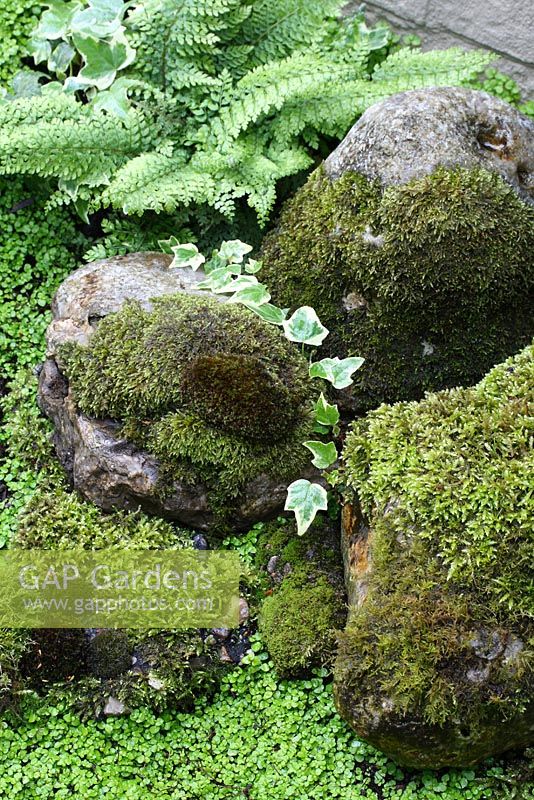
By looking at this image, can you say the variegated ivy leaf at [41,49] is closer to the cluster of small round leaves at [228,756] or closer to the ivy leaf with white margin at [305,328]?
the ivy leaf with white margin at [305,328]

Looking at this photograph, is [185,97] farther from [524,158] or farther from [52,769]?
[52,769]

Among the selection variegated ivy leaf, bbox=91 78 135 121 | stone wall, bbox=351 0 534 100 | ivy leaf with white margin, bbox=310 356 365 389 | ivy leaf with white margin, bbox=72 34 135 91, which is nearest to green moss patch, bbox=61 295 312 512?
ivy leaf with white margin, bbox=310 356 365 389

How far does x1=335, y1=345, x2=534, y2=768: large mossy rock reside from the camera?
303 cm

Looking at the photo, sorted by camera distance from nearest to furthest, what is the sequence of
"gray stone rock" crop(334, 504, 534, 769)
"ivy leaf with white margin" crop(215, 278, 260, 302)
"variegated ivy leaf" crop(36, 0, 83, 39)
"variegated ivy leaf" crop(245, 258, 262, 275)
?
"gray stone rock" crop(334, 504, 534, 769) → "ivy leaf with white margin" crop(215, 278, 260, 302) → "variegated ivy leaf" crop(245, 258, 262, 275) → "variegated ivy leaf" crop(36, 0, 83, 39)

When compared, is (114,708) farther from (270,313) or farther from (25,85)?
(25,85)

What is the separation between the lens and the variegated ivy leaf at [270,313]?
4.05 m

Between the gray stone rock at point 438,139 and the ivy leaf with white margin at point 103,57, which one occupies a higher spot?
the gray stone rock at point 438,139

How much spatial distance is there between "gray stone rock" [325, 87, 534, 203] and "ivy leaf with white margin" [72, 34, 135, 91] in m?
1.39

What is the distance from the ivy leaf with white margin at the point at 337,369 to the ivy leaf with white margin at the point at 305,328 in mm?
119

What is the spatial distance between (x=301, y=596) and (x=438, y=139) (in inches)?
87.2

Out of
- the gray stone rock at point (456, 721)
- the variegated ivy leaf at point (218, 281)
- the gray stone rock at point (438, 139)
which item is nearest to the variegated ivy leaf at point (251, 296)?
the variegated ivy leaf at point (218, 281)

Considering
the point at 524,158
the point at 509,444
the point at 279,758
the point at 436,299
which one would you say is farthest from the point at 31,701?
the point at 524,158

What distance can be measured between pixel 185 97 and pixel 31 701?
3.22 m

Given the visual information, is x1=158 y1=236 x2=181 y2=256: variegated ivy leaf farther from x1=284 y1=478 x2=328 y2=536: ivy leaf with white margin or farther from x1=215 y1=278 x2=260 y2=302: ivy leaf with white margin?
x1=284 y1=478 x2=328 y2=536: ivy leaf with white margin
